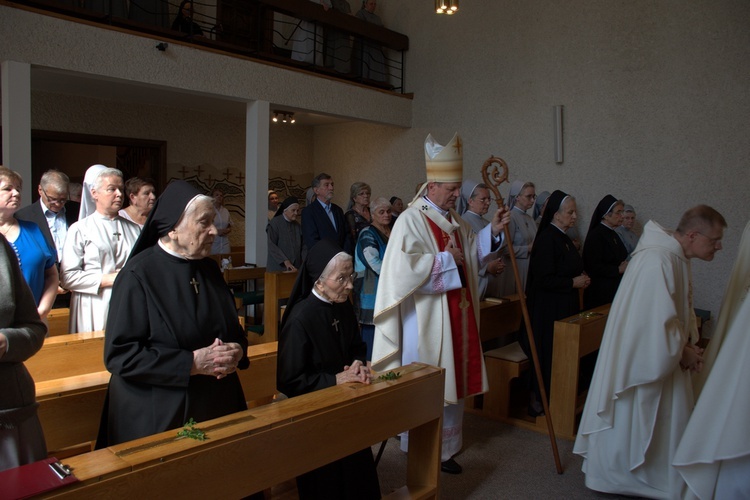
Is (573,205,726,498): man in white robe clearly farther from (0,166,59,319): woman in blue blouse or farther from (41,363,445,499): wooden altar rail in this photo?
(0,166,59,319): woman in blue blouse

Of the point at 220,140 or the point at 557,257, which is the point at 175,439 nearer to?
the point at 557,257

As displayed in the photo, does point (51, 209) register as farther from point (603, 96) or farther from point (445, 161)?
point (603, 96)

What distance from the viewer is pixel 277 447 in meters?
2.26

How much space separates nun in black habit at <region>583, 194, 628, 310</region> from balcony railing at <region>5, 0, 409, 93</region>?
543 cm

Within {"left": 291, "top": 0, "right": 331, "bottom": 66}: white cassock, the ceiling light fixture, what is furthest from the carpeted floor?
{"left": 291, "top": 0, "right": 331, "bottom": 66}: white cassock

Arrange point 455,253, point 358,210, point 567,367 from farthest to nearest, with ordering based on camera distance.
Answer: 1. point 358,210
2. point 567,367
3. point 455,253

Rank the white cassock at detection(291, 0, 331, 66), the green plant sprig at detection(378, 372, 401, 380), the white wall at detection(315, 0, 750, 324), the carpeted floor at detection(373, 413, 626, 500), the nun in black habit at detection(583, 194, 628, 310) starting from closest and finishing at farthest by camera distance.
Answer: the green plant sprig at detection(378, 372, 401, 380)
the carpeted floor at detection(373, 413, 626, 500)
the nun in black habit at detection(583, 194, 628, 310)
the white wall at detection(315, 0, 750, 324)
the white cassock at detection(291, 0, 331, 66)

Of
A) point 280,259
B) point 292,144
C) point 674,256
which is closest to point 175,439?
point 674,256

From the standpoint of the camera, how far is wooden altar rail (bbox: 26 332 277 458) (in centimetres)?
268

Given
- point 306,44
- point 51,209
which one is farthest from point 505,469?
point 306,44

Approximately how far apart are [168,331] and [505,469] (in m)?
2.69

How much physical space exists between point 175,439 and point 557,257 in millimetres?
3802

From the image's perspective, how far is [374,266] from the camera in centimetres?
488

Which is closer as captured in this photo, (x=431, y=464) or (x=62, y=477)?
(x=62, y=477)
